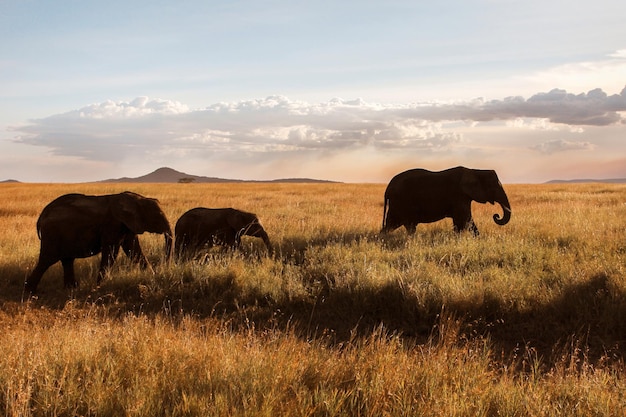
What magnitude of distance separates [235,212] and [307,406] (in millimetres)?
6983

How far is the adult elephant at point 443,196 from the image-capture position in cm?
1194

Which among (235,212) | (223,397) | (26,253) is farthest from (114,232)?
(223,397)

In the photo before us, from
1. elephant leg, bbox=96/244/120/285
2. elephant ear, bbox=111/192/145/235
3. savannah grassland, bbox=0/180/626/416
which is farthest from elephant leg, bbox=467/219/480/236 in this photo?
elephant leg, bbox=96/244/120/285

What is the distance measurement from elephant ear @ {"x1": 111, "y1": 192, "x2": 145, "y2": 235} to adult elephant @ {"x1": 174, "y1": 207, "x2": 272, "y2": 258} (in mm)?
1772

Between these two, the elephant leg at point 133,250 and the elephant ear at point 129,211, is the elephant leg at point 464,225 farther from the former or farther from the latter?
the elephant ear at point 129,211

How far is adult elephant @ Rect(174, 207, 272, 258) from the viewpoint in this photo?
1021 cm

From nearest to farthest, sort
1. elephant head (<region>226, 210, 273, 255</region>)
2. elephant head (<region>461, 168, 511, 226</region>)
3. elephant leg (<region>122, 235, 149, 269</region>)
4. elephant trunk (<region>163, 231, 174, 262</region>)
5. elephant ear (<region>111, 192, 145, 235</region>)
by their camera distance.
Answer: elephant ear (<region>111, 192, 145, 235</region>)
elephant leg (<region>122, 235, 149, 269</region>)
elephant trunk (<region>163, 231, 174, 262</region>)
elephant head (<region>226, 210, 273, 255</region>)
elephant head (<region>461, 168, 511, 226</region>)

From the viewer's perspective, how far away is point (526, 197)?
28469 millimetres

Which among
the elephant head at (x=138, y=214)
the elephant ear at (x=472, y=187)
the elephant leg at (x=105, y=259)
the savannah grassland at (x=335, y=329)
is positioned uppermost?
the elephant ear at (x=472, y=187)

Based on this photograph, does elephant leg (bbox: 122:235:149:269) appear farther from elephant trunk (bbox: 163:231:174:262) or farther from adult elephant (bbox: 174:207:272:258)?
adult elephant (bbox: 174:207:272:258)

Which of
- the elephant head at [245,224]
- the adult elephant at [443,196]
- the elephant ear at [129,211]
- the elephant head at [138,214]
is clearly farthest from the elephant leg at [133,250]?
the adult elephant at [443,196]

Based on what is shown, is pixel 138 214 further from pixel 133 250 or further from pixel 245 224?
pixel 245 224

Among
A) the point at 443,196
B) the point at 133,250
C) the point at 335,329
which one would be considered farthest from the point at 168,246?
the point at 443,196

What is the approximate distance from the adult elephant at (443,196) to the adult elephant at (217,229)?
3801 millimetres
